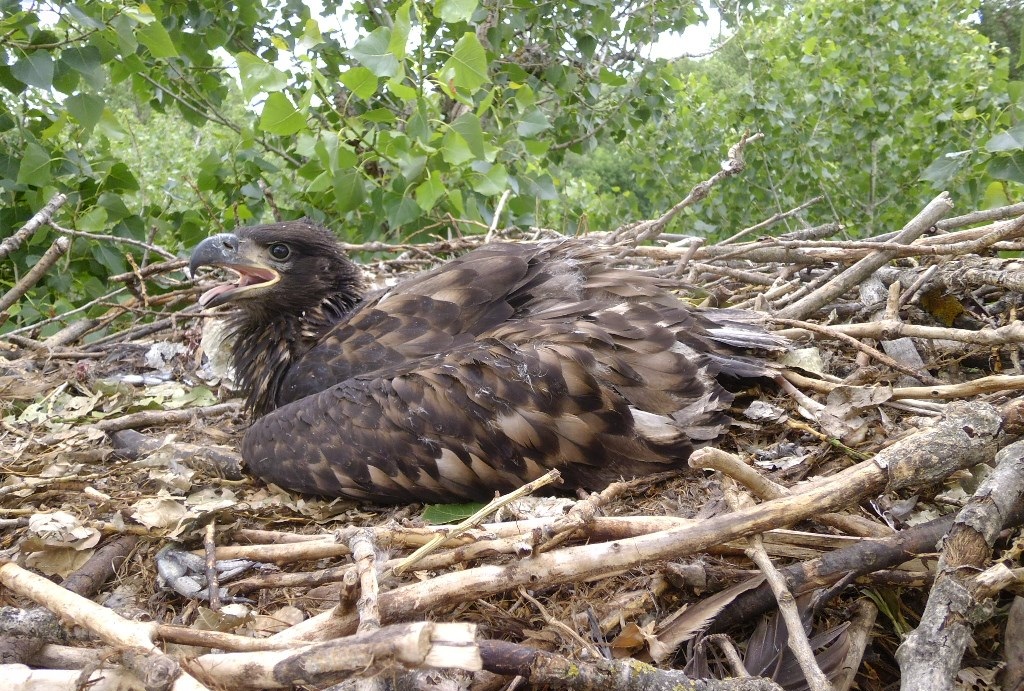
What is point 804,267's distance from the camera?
3.96 metres

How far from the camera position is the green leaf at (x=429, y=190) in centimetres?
432

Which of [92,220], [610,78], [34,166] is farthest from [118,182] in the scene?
[610,78]

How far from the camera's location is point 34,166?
13.6ft

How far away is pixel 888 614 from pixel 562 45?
17.5 feet

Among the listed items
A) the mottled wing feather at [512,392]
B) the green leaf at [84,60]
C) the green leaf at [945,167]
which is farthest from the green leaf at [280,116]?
the green leaf at [945,167]

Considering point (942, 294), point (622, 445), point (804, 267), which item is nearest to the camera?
point (622, 445)

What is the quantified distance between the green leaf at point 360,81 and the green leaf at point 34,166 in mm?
1693

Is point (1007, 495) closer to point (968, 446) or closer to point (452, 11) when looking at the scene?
point (968, 446)

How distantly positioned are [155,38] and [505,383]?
258 cm

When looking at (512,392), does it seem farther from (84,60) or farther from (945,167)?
(84,60)

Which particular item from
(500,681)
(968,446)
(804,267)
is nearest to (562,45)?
(804,267)

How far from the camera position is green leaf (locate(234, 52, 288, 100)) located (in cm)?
383

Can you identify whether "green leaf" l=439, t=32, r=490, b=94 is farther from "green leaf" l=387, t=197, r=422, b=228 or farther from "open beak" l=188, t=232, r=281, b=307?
"open beak" l=188, t=232, r=281, b=307

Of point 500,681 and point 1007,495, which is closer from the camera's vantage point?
point 500,681
